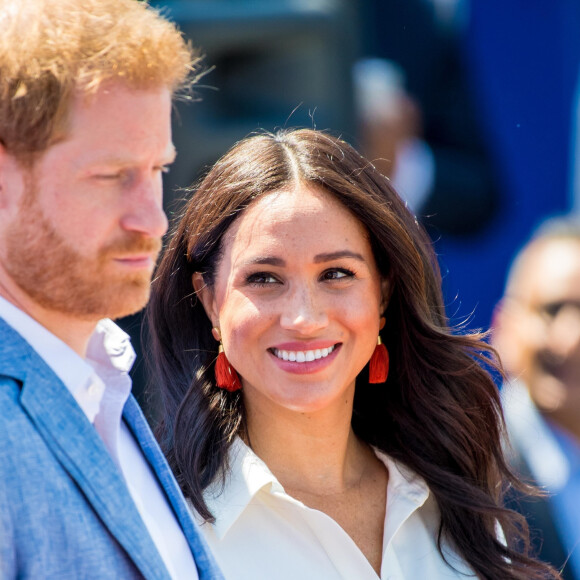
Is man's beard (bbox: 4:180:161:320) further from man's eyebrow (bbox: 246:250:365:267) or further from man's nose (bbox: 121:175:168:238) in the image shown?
man's eyebrow (bbox: 246:250:365:267)

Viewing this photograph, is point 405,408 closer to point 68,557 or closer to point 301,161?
point 301,161

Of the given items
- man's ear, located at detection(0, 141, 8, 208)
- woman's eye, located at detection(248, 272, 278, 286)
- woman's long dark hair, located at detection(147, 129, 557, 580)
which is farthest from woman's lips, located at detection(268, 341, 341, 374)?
man's ear, located at detection(0, 141, 8, 208)

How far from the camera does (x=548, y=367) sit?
151 inches

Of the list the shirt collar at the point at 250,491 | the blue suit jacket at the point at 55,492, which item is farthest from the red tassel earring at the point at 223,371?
the blue suit jacket at the point at 55,492

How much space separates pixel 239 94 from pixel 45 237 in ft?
8.78

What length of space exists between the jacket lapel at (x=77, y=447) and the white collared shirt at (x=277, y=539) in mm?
904

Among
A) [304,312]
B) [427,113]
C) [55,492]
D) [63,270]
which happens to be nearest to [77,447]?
[55,492]

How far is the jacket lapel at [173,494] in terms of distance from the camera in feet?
5.58

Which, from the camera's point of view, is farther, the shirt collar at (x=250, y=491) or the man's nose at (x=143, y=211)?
the shirt collar at (x=250, y=491)

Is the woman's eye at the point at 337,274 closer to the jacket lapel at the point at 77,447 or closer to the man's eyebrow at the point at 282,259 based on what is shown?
the man's eyebrow at the point at 282,259

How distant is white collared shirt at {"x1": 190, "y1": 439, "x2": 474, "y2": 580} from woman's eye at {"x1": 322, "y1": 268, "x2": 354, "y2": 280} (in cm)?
46

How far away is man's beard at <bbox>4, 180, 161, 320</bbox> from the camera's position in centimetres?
139

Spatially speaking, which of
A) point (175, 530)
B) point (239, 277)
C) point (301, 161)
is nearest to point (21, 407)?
point (175, 530)

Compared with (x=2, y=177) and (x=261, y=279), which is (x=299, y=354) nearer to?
(x=261, y=279)
